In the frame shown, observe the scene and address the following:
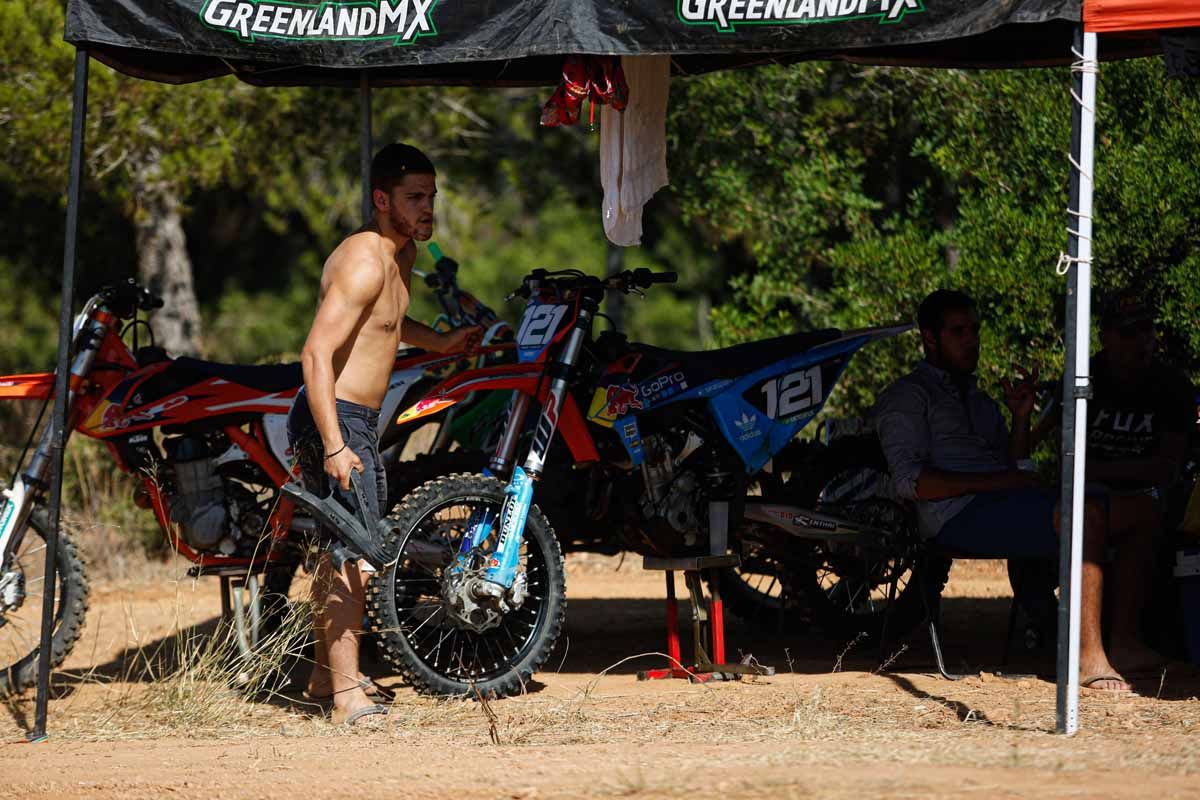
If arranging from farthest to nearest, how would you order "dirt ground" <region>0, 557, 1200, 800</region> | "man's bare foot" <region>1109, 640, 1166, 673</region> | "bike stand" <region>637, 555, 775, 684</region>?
"bike stand" <region>637, 555, 775, 684</region>, "man's bare foot" <region>1109, 640, 1166, 673</region>, "dirt ground" <region>0, 557, 1200, 800</region>

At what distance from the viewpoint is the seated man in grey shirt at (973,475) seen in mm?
6160

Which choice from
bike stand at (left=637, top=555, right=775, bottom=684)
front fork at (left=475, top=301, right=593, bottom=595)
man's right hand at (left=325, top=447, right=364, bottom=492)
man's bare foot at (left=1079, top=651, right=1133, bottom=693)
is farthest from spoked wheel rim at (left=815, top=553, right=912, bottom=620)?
man's right hand at (left=325, top=447, right=364, bottom=492)

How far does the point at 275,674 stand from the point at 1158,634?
12.4 ft

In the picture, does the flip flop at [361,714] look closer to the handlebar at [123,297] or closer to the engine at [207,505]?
the engine at [207,505]

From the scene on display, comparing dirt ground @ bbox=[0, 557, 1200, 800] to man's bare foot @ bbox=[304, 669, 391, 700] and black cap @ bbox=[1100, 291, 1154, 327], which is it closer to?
man's bare foot @ bbox=[304, 669, 391, 700]

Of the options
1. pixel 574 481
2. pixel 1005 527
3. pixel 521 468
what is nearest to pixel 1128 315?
pixel 1005 527

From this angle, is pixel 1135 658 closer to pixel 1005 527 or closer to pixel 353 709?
pixel 1005 527

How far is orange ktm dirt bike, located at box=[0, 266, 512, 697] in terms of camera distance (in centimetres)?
665

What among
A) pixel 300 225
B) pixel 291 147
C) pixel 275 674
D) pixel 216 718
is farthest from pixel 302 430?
pixel 300 225

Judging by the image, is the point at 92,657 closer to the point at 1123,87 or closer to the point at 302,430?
the point at 302,430

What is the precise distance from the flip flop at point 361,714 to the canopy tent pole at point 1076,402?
243 centimetres

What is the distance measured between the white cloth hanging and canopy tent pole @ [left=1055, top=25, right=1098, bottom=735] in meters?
2.01

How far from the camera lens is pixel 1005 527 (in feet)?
20.9

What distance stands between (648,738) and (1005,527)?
5.96ft
